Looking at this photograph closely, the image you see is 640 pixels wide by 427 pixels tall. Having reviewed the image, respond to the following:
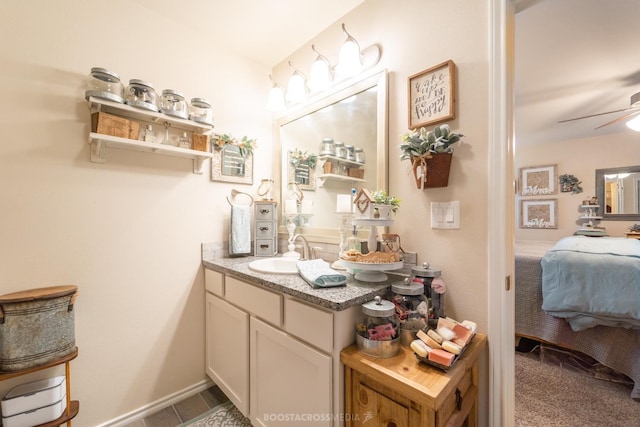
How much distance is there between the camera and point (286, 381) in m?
1.13

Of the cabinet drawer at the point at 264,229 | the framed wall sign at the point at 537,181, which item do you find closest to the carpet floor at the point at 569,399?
the cabinet drawer at the point at 264,229

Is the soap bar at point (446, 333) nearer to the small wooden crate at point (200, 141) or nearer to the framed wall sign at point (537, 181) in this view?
the small wooden crate at point (200, 141)

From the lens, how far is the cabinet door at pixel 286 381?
98cm

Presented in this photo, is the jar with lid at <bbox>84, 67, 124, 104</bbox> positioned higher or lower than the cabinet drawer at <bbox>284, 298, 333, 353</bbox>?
higher

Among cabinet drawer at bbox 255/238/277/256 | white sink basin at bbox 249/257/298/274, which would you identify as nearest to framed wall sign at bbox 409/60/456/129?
white sink basin at bbox 249/257/298/274

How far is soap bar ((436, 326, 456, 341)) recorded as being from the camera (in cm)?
90

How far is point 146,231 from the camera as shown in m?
1.55

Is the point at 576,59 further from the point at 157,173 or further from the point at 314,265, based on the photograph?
the point at 157,173

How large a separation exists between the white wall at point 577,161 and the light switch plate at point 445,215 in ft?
14.8

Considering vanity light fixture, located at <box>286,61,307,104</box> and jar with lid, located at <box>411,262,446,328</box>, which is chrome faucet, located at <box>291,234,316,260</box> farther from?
vanity light fixture, located at <box>286,61,307,104</box>

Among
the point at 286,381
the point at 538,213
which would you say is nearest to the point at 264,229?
the point at 286,381

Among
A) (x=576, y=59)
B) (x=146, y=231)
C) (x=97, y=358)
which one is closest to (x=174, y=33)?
(x=146, y=231)

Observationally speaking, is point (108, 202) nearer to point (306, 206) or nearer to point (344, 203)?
point (306, 206)

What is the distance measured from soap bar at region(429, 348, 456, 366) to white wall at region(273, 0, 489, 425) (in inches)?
13.9
